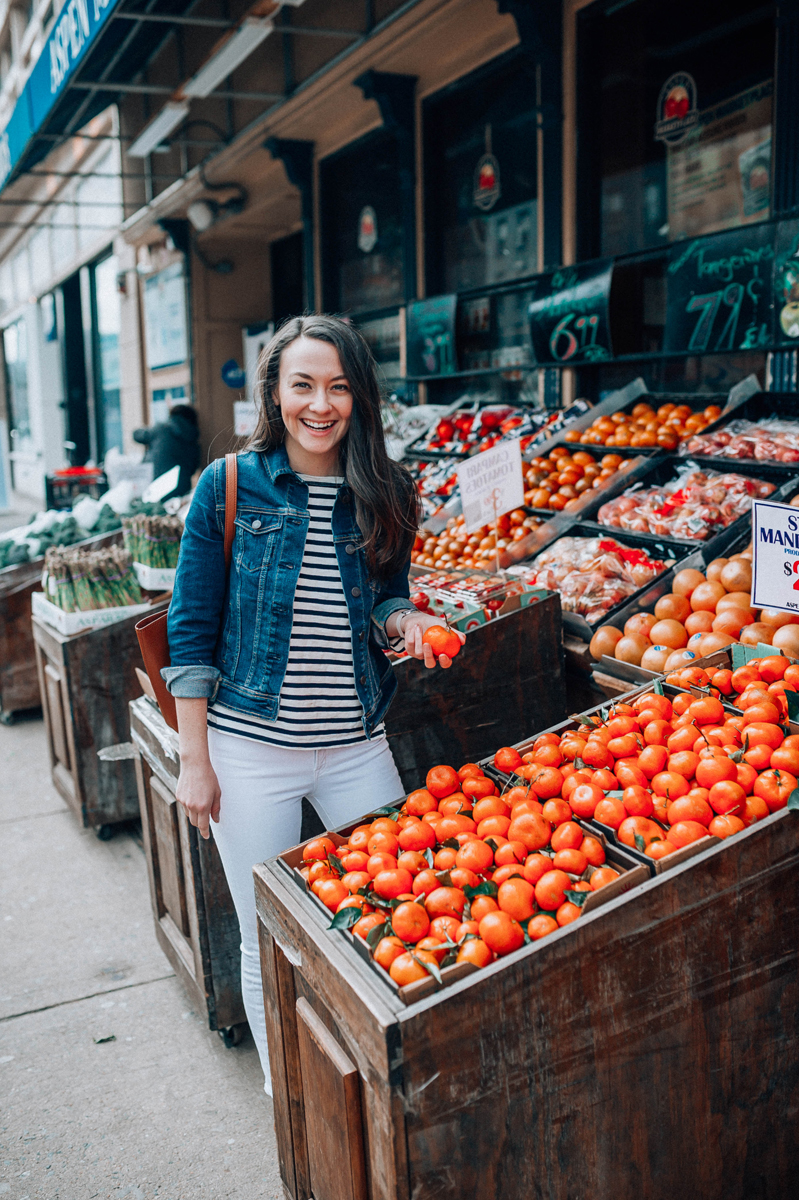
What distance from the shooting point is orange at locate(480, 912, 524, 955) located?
1597 millimetres

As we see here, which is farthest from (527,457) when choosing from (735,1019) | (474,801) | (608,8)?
(735,1019)

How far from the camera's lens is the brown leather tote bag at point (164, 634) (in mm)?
2183

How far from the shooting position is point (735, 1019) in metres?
1.86

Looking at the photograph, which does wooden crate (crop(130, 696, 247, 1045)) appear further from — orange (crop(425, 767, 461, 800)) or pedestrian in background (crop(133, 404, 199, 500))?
pedestrian in background (crop(133, 404, 199, 500))

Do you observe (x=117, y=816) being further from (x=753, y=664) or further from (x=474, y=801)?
(x=753, y=664)

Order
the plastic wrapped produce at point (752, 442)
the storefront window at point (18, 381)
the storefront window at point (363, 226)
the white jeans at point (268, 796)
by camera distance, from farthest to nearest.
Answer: the storefront window at point (18, 381), the storefront window at point (363, 226), the plastic wrapped produce at point (752, 442), the white jeans at point (268, 796)

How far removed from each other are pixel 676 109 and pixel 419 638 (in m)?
4.37

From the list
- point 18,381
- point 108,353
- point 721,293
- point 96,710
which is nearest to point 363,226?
point 721,293

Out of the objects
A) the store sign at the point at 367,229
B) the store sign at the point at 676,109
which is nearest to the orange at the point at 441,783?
the store sign at the point at 676,109

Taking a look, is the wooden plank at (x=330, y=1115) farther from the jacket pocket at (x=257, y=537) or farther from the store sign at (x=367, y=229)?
the store sign at (x=367, y=229)

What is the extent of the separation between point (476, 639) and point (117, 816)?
233cm

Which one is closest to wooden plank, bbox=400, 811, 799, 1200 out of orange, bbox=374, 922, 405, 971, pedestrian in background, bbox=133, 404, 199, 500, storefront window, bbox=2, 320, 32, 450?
orange, bbox=374, 922, 405, 971

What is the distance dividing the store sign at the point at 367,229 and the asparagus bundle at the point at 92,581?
5.09 metres

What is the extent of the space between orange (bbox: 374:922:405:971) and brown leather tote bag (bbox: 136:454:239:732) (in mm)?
854
